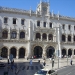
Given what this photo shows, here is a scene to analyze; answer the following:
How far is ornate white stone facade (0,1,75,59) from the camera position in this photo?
47781 mm

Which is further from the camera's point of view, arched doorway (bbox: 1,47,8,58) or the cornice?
the cornice

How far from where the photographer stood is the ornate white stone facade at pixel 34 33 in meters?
47.8

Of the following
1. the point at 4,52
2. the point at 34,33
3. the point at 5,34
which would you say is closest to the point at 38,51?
the point at 34,33

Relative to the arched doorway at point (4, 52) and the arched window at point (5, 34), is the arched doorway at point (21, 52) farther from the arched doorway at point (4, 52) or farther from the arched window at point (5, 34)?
the arched window at point (5, 34)

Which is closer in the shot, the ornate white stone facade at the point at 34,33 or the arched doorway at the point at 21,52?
the ornate white stone facade at the point at 34,33

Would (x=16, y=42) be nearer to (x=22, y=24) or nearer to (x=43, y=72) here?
(x=22, y=24)

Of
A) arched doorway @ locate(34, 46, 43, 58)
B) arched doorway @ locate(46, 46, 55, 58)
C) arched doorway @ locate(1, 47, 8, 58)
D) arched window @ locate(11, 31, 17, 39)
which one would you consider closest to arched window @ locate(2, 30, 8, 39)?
arched window @ locate(11, 31, 17, 39)

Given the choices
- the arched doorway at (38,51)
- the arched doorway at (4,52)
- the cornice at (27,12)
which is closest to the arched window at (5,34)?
the arched doorway at (4,52)

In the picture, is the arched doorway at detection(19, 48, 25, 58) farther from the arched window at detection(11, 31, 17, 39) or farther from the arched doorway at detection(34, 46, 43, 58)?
the arched window at detection(11, 31, 17, 39)

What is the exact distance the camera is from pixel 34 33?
5038cm

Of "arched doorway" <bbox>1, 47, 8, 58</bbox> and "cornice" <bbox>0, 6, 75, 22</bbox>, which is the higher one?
"cornice" <bbox>0, 6, 75, 22</bbox>

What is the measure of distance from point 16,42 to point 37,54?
8238 millimetres

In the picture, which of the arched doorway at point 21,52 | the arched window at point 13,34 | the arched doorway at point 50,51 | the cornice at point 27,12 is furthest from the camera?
the arched doorway at point 50,51

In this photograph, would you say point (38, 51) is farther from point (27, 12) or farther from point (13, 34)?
point (27, 12)
